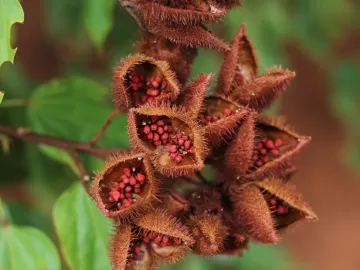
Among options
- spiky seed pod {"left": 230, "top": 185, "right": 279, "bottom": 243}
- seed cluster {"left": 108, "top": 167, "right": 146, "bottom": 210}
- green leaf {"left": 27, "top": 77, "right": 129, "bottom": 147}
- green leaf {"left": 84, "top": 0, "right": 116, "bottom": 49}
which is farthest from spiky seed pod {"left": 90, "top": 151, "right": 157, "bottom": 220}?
green leaf {"left": 84, "top": 0, "right": 116, "bottom": 49}

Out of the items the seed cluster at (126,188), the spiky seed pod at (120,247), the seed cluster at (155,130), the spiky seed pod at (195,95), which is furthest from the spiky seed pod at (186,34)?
the spiky seed pod at (120,247)

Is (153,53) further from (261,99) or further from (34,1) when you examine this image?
(34,1)

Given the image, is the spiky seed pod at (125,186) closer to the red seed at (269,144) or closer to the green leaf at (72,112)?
the red seed at (269,144)

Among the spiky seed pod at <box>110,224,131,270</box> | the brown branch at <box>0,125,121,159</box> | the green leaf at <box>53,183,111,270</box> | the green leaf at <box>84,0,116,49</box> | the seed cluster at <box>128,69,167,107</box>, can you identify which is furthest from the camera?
the green leaf at <box>84,0,116,49</box>

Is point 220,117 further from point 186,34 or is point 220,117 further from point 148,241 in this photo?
point 148,241

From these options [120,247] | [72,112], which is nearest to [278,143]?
[120,247]

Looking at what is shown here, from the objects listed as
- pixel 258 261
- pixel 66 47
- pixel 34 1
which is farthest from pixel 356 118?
pixel 34 1

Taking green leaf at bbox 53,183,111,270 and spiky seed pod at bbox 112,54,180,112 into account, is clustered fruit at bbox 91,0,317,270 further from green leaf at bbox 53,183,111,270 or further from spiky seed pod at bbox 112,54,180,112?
green leaf at bbox 53,183,111,270
